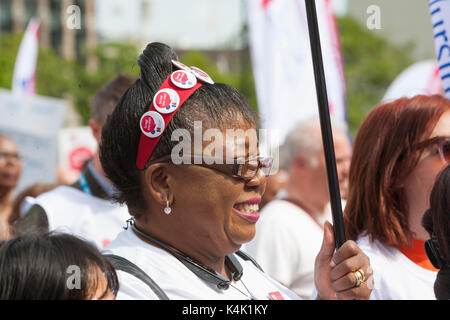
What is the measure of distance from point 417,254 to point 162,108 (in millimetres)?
1143

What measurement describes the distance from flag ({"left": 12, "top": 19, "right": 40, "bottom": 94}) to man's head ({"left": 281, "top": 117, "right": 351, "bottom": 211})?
4.23m

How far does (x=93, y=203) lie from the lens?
3.31 metres

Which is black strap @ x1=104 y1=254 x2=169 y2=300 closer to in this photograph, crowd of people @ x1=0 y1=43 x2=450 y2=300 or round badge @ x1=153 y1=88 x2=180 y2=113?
crowd of people @ x1=0 y1=43 x2=450 y2=300

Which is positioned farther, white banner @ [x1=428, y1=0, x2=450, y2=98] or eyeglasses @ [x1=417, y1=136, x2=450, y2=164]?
white banner @ [x1=428, y1=0, x2=450, y2=98]

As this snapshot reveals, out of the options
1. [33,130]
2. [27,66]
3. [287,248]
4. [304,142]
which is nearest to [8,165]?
[33,130]

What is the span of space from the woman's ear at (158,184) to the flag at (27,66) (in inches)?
237

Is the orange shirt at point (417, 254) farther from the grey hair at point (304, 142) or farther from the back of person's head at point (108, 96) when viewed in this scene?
the grey hair at point (304, 142)

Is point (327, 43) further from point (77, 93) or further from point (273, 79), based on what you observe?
point (77, 93)

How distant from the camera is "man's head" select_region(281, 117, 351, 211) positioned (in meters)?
3.96

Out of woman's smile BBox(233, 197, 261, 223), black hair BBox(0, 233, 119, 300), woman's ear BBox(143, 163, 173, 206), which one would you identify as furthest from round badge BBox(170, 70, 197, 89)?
black hair BBox(0, 233, 119, 300)

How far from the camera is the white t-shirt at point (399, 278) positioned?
217 cm

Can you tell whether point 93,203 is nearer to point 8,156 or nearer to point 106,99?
point 106,99

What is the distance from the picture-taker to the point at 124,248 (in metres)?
1.76

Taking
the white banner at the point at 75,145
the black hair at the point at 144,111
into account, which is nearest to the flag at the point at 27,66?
the white banner at the point at 75,145
